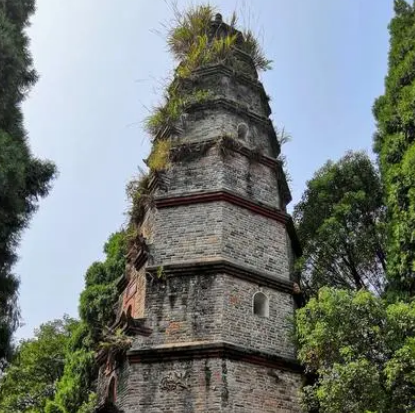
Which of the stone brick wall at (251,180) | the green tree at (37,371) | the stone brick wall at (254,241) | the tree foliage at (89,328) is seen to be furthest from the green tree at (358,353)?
the green tree at (37,371)

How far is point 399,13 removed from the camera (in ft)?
40.9

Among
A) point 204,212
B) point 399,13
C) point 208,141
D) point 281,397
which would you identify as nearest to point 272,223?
point 204,212

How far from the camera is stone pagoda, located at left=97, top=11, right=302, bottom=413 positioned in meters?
8.10

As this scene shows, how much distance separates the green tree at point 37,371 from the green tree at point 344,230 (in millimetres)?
9286

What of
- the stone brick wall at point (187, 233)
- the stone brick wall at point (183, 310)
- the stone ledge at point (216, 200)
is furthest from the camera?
the stone ledge at point (216, 200)

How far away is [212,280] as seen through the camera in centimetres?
890

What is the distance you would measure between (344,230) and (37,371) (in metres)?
12.9

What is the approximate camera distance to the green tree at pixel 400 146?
913 centimetres

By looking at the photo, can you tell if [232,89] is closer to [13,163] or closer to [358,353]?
[13,163]

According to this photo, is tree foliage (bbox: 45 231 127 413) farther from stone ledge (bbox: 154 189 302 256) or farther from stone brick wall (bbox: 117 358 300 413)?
stone brick wall (bbox: 117 358 300 413)

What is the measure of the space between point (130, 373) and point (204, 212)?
2.97 meters

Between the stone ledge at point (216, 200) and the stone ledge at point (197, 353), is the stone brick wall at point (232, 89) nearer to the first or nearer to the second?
→ the stone ledge at point (216, 200)

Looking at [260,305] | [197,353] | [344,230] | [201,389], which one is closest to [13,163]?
[197,353]

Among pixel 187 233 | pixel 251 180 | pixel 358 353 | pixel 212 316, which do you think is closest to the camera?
pixel 358 353
